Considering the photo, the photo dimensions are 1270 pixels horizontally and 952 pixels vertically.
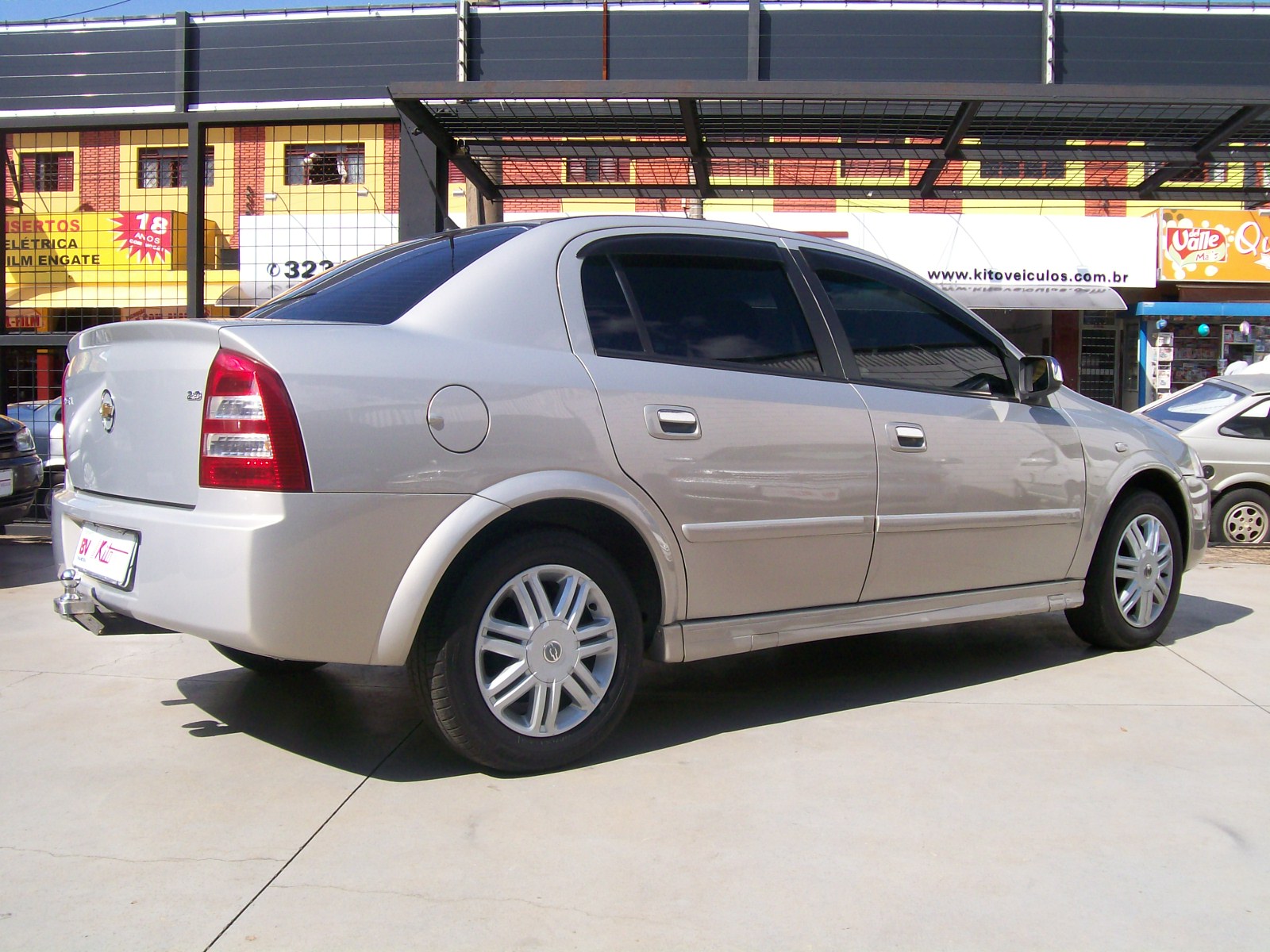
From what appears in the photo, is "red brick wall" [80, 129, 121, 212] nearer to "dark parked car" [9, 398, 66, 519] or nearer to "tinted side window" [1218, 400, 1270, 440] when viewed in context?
"dark parked car" [9, 398, 66, 519]

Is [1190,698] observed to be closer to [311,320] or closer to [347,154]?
[311,320]

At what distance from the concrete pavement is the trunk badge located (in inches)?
40.2

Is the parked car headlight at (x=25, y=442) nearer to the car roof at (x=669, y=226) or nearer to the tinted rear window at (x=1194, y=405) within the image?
the car roof at (x=669, y=226)

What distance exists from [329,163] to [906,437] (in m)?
10.7

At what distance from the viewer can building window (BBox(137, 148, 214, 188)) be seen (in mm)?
16344

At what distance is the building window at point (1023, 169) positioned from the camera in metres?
9.76

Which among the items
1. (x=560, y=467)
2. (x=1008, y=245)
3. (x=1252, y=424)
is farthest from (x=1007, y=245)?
(x=560, y=467)

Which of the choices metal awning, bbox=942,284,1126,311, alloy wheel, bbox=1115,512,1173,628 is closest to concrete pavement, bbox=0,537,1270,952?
alloy wheel, bbox=1115,512,1173,628

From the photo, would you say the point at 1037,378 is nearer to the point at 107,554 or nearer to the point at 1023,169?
the point at 107,554

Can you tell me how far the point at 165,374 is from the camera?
3.07 metres

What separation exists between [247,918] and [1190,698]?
3.48 m

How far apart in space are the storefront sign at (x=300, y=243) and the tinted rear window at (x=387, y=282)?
4.94m

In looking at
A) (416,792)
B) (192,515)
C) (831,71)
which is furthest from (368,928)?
(831,71)

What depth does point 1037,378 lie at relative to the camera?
4.46m
